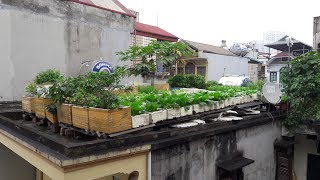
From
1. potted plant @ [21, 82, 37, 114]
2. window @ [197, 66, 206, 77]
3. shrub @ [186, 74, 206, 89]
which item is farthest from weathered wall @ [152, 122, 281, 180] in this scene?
window @ [197, 66, 206, 77]

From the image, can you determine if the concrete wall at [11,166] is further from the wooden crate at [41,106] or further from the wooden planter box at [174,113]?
the wooden planter box at [174,113]

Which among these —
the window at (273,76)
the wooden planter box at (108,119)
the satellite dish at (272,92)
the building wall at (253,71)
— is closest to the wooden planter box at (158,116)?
the wooden planter box at (108,119)

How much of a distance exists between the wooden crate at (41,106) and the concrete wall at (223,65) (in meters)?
21.6

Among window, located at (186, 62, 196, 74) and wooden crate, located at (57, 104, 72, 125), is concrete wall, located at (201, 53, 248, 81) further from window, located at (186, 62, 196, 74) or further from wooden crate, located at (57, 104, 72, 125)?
wooden crate, located at (57, 104, 72, 125)

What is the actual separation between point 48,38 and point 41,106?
6.46 meters

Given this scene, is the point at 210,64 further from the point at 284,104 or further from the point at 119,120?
the point at 119,120

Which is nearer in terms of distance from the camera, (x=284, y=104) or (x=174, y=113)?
(x=174, y=113)

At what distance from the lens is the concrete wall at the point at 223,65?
27.5 metres

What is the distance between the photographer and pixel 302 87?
883 centimetres

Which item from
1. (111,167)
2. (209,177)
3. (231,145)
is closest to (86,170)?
(111,167)

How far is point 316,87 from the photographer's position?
28.5ft

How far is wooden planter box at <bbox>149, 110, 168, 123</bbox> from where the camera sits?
233 inches

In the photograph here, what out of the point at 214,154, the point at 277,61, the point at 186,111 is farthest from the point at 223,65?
the point at 186,111

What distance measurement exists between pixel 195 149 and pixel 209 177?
3.14 feet
